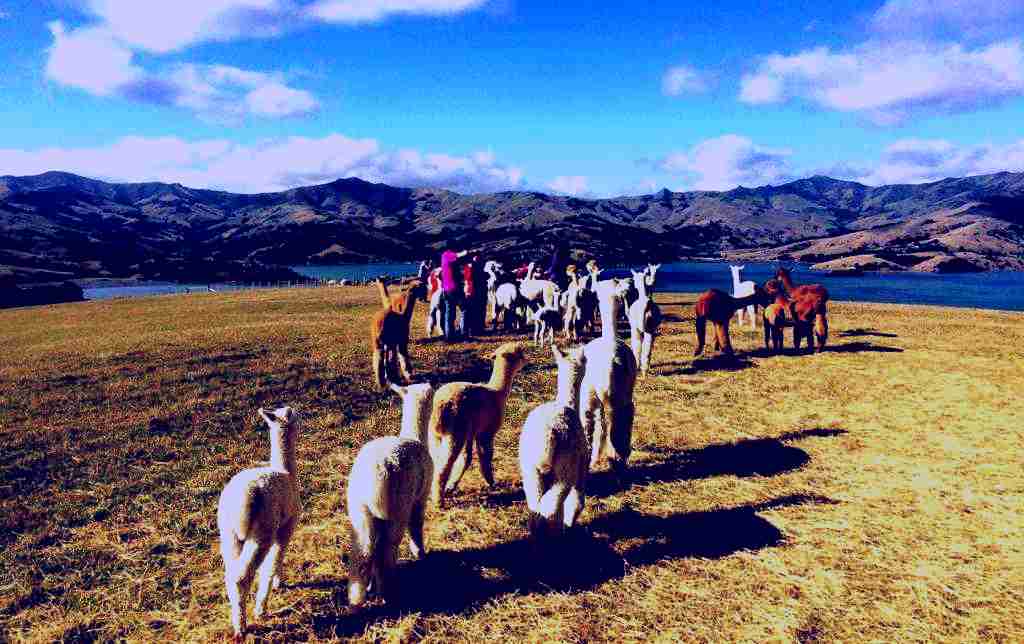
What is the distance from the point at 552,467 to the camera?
540 centimetres

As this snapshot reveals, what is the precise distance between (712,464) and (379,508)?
5.47 meters

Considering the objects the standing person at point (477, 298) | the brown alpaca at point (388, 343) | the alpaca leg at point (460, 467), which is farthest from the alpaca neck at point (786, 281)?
the alpaca leg at point (460, 467)

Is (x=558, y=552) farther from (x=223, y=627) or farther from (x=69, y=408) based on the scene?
(x=69, y=408)

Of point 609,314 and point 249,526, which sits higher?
point 609,314

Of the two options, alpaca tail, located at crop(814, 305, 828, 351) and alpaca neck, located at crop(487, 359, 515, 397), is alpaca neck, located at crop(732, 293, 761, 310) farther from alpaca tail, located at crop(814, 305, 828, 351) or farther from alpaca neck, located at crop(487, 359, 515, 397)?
alpaca neck, located at crop(487, 359, 515, 397)

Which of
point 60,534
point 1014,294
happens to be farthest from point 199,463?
point 1014,294

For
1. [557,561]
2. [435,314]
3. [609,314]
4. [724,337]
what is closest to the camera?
[557,561]

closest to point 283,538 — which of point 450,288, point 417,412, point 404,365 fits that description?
point 417,412

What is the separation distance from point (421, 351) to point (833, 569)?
485 inches

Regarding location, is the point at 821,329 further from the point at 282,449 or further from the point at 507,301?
the point at 282,449

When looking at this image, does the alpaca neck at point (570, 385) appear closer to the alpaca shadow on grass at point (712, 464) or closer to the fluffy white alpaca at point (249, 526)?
the alpaca shadow on grass at point (712, 464)

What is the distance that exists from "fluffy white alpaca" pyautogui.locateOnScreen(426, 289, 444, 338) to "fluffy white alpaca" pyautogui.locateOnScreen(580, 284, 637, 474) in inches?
410

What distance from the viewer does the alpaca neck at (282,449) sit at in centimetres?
497

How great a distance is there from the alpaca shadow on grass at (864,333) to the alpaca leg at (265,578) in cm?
1970
